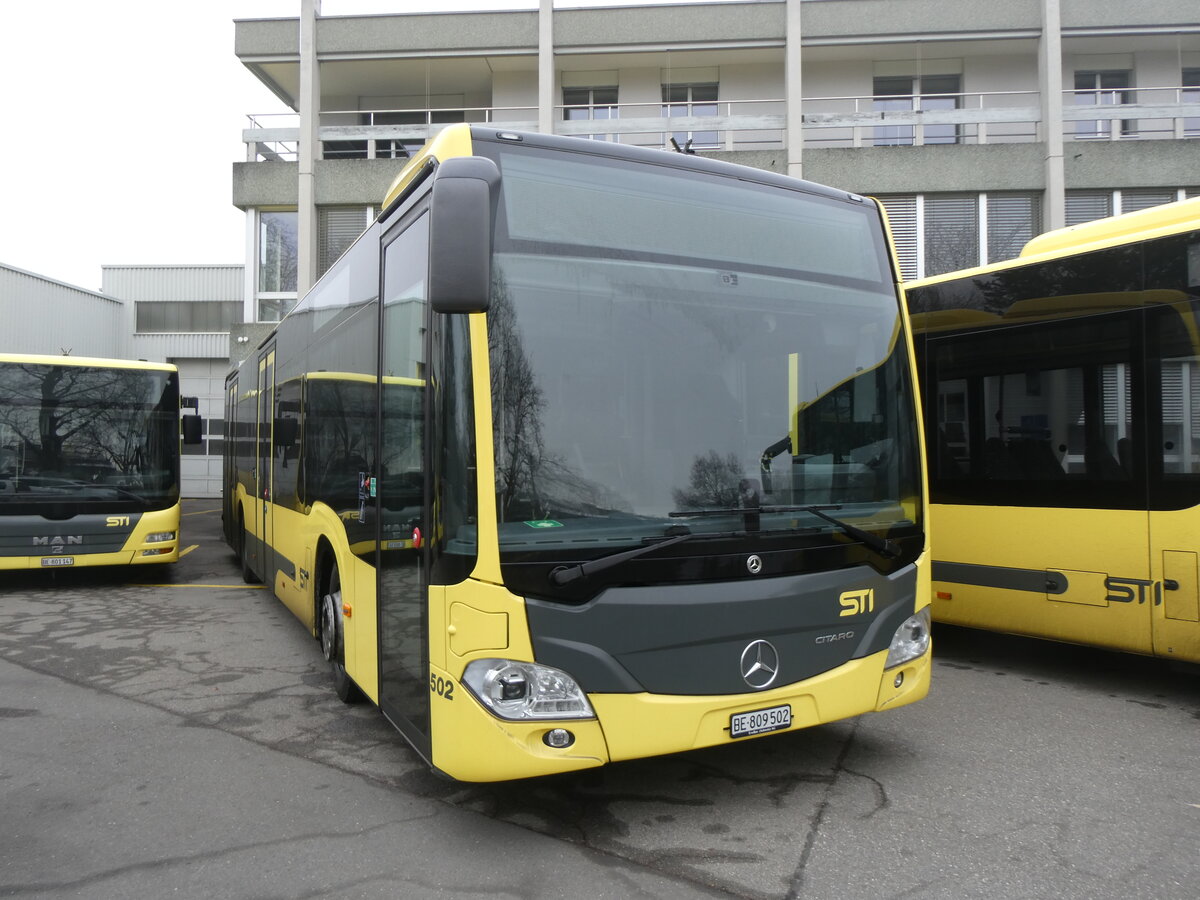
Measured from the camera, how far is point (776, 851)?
3.65 m

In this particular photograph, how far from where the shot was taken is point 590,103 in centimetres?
2119

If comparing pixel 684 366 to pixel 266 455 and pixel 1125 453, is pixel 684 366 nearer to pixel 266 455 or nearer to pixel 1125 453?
pixel 1125 453

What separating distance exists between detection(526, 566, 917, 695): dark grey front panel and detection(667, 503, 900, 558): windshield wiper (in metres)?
0.14

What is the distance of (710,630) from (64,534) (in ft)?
31.6

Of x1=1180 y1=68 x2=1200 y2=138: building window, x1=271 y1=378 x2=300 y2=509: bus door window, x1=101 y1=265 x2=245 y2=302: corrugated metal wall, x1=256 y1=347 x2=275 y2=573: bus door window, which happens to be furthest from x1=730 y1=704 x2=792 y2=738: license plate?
x1=101 y1=265 x2=245 y2=302: corrugated metal wall

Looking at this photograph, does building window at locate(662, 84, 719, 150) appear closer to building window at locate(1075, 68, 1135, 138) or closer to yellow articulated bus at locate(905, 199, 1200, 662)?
building window at locate(1075, 68, 1135, 138)

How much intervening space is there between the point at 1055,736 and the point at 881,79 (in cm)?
1880

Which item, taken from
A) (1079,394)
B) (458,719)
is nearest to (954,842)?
(458,719)

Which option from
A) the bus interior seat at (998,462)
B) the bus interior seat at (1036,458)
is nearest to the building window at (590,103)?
the bus interior seat at (998,462)

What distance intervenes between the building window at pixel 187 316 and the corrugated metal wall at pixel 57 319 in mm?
539

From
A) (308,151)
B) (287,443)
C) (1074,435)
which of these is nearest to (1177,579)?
(1074,435)

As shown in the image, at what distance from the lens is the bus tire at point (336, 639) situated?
5.81 meters

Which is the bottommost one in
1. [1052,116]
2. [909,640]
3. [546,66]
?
[909,640]

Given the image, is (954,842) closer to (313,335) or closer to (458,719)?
(458,719)
